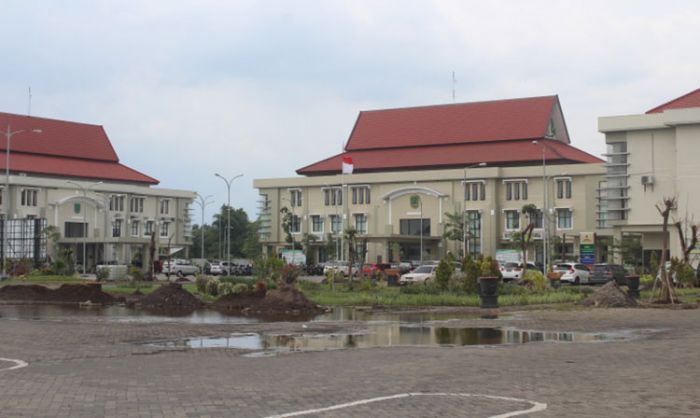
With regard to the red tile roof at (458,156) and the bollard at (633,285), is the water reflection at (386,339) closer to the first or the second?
the bollard at (633,285)

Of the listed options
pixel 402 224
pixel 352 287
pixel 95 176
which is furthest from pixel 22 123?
pixel 352 287

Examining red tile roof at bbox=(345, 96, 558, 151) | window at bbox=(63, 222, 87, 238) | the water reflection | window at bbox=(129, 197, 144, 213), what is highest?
red tile roof at bbox=(345, 96, 558, 151)

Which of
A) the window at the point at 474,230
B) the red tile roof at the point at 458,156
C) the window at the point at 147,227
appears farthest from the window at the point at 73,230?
the window at the point at 474,230

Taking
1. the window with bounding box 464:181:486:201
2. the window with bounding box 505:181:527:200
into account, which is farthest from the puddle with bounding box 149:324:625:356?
the window with bounding box 464:181:486:201

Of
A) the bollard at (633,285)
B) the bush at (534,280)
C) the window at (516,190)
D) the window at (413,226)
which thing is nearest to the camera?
the bollard at (633,285)

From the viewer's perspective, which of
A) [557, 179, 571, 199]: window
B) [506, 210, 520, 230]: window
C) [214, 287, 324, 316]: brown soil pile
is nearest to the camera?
[214, 287, 324, 316]: brown soil pile

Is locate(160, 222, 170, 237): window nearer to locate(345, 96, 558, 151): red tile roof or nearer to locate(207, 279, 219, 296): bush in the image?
locate(345, 96, 558, 151): red tile roof

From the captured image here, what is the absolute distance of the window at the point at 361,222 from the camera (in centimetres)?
9894

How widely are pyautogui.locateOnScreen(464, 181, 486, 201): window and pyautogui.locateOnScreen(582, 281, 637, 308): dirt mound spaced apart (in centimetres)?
6334

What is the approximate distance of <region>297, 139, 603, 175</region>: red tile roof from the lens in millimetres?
91125

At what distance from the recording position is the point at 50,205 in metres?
94.1

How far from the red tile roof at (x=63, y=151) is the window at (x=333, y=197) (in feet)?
69.2

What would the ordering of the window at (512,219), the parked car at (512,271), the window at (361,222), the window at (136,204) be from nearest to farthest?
the parked car at (512,271) → the window at (512,219) → the window at (361,222) → the window at (136,204)

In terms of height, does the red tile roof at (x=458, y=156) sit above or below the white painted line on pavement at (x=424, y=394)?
above
